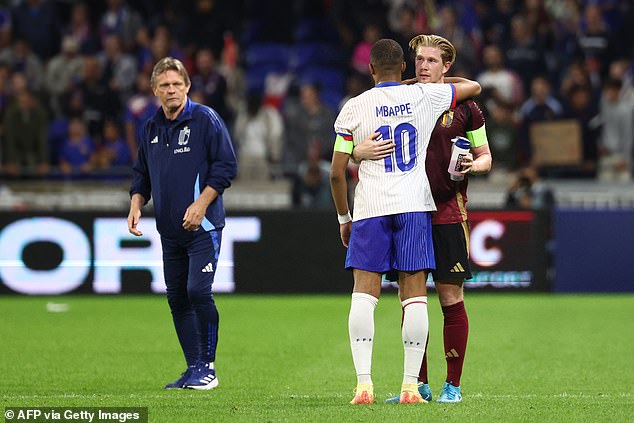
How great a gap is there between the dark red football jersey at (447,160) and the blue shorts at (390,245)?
1.02ft

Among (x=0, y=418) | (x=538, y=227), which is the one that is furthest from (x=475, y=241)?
(x=0, y=418)

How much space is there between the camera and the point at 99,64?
22.2 metres

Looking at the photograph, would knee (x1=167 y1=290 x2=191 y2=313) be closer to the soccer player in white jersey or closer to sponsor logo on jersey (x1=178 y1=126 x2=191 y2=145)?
sponsor logo on jersey (x1=178 y1=126 x2=191 y2=145)

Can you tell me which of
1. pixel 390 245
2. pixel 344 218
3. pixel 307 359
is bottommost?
pixel 307 359

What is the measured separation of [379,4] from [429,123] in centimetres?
1550

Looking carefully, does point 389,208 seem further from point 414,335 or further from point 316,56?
point 316,56

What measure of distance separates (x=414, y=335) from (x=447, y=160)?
1147mm

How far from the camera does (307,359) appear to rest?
11438mm

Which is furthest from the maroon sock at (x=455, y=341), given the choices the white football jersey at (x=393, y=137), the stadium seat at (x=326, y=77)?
the stadium seat at (x=326, y=77)

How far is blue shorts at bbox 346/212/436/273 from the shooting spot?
7.82 meters

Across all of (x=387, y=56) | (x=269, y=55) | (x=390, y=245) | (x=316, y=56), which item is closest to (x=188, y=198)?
(x=390, y=245)

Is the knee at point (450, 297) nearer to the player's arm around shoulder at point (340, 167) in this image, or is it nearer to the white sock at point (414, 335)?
the white sock at point (414, 335)

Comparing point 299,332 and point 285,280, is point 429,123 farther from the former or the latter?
point 285,280

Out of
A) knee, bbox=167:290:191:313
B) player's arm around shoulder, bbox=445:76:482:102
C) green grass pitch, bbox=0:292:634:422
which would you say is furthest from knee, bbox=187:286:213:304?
player's arm around shoulder, bbox=445:76:482:102
